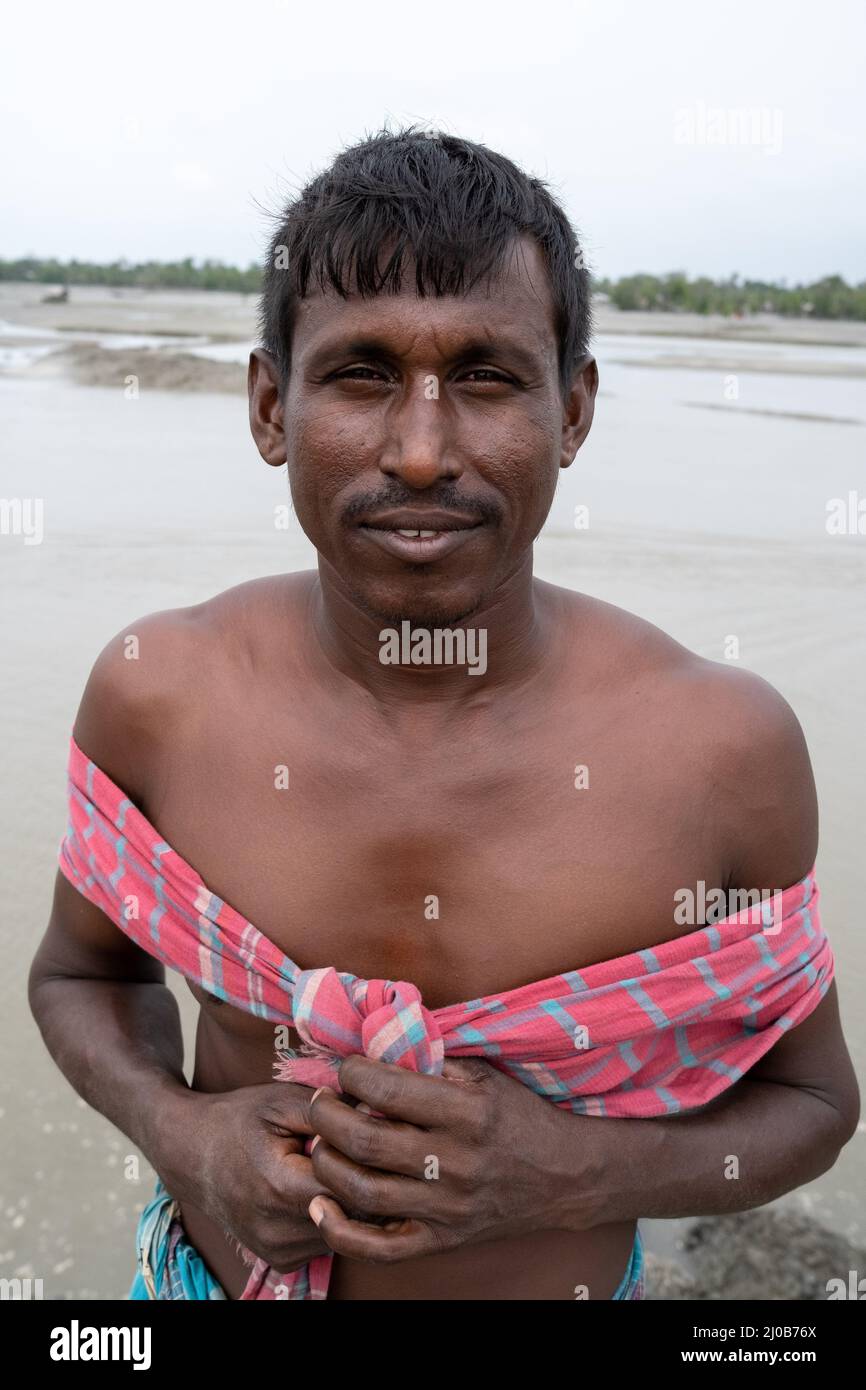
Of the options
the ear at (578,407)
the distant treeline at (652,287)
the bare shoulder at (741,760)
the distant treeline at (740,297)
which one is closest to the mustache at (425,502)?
the ear at (578,407)

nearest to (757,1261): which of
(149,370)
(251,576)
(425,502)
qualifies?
(425,502)

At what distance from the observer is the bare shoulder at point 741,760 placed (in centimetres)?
150

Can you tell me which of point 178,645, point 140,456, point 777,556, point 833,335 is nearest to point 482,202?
point 178,645

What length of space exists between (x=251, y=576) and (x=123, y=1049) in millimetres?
4404

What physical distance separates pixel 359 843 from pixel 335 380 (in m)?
0.59

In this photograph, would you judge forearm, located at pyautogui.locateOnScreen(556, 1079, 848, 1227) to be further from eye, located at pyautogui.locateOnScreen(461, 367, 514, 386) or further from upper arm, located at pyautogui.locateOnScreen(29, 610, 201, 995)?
eye, located at pyautogui.locateOnScreen(461, 367, 514, 386)

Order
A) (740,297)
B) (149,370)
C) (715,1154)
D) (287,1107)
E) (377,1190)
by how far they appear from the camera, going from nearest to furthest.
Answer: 1. (377,1190)
2. (287,1107)
3. (715,1154)
4. (149,370)
5. (740,297)

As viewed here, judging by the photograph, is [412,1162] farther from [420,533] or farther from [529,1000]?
[420,533]

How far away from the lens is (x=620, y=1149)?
1.49 m

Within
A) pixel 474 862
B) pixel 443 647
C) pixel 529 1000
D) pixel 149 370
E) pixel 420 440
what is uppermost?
pixel 149 370

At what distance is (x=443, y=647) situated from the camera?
4.92 feet

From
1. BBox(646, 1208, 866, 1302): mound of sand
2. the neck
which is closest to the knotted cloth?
the neck

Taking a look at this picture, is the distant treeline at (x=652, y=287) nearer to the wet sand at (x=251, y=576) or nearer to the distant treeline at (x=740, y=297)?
the distant treeline at (x=740, y=297)

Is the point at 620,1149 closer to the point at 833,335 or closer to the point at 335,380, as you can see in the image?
the point at 335,380
